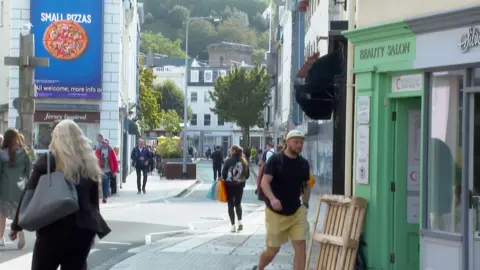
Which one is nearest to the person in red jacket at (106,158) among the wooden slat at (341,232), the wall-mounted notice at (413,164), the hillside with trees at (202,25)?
the wooden slat at (341,232)

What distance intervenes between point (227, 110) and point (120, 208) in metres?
69.8

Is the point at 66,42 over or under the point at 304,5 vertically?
under

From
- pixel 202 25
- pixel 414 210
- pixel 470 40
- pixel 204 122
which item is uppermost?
pixel 202 25

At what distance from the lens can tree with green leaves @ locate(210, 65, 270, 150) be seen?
95.2 meters

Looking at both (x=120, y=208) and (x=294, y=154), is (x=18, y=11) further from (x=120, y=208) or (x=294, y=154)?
(x=294, y=154)

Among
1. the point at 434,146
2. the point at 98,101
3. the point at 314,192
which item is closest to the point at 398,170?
the point at 434,146

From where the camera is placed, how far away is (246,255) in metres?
15.1

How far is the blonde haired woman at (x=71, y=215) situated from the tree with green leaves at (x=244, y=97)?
285ft

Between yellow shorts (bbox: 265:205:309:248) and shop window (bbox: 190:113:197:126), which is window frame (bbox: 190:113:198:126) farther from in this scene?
yellow shorts (bbox: 265:205:309:248)

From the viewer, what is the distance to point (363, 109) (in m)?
12.5

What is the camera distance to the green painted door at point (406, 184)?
12109 mm

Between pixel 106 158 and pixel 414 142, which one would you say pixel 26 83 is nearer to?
pixel 106 158

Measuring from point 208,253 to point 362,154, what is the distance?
368cm

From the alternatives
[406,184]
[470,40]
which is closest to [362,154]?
[406,184]
